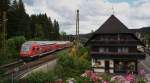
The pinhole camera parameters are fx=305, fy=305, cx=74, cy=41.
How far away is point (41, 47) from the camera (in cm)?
5366

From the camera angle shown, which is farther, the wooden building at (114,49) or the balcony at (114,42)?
the balcony at (114,42)

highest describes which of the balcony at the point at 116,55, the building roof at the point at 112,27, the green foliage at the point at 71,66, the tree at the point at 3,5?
the tree at the point at 3,5

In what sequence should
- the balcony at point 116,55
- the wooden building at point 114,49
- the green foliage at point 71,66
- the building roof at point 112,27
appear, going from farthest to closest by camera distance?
the building roof at point 112,27, the wooden building at point 114,49, the balcony at point 116,55, the green foliage at point 71,66

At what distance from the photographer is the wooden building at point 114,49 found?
4769cm

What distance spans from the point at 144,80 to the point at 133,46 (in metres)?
41.2

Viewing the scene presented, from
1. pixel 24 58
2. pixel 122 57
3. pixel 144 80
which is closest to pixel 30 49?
pixel 24 58

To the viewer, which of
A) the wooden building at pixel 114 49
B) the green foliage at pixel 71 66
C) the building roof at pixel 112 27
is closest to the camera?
the green foliage at pixel 71 66

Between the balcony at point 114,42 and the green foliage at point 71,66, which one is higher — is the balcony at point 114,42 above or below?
above

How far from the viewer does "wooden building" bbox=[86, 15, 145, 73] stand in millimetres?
47688

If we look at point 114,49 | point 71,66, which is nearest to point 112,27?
point 114,49

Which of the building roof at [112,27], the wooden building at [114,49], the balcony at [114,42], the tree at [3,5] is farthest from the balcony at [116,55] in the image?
the tree at [3,5]

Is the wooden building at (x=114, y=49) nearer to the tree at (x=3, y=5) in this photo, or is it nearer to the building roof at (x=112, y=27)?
the building roof at (x=112, y=27)

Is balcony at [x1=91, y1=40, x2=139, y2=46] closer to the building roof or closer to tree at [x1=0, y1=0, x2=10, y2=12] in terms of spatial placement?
the building roof

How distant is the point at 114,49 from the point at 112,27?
3.83m
